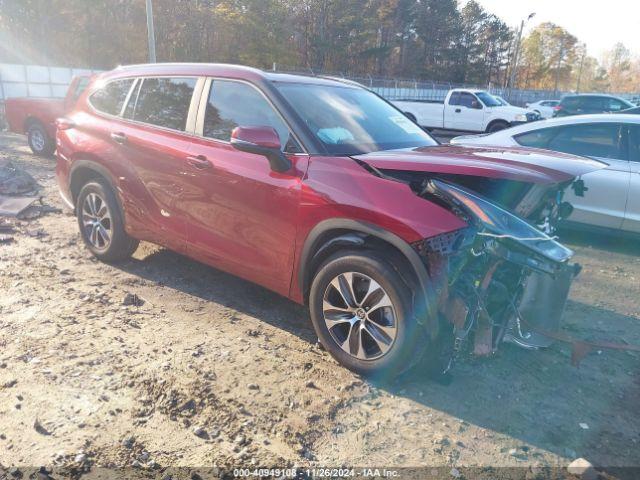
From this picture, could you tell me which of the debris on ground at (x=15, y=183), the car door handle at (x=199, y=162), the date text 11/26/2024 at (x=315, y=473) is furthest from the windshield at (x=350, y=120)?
the debris on ground at (x=15, y=183)

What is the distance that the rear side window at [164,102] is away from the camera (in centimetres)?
436

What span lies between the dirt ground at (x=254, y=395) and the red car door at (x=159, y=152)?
A: 614mm

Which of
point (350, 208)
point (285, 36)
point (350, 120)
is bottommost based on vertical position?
point (350, 208)

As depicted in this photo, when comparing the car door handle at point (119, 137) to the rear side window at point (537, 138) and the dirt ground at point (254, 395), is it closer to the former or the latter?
the dirt ground at point (254, 395)

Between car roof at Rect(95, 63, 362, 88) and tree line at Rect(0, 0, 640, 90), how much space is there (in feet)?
101

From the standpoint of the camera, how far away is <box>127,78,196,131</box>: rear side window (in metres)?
4.36

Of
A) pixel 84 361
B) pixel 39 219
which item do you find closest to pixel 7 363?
pixel 84 361

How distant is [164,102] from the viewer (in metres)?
4.56

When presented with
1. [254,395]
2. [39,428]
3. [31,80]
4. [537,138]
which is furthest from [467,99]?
[39,428]

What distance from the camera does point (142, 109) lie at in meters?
4.73

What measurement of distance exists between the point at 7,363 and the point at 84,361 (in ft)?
1.56

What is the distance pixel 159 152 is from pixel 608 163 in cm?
479

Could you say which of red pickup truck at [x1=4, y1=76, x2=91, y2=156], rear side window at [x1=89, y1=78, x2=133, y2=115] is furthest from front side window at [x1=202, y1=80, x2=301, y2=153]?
red pickup truck at [x1=4, y1=76, x2=91, y2=156]

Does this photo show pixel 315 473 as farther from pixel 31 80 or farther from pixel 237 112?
pixel 31 80
